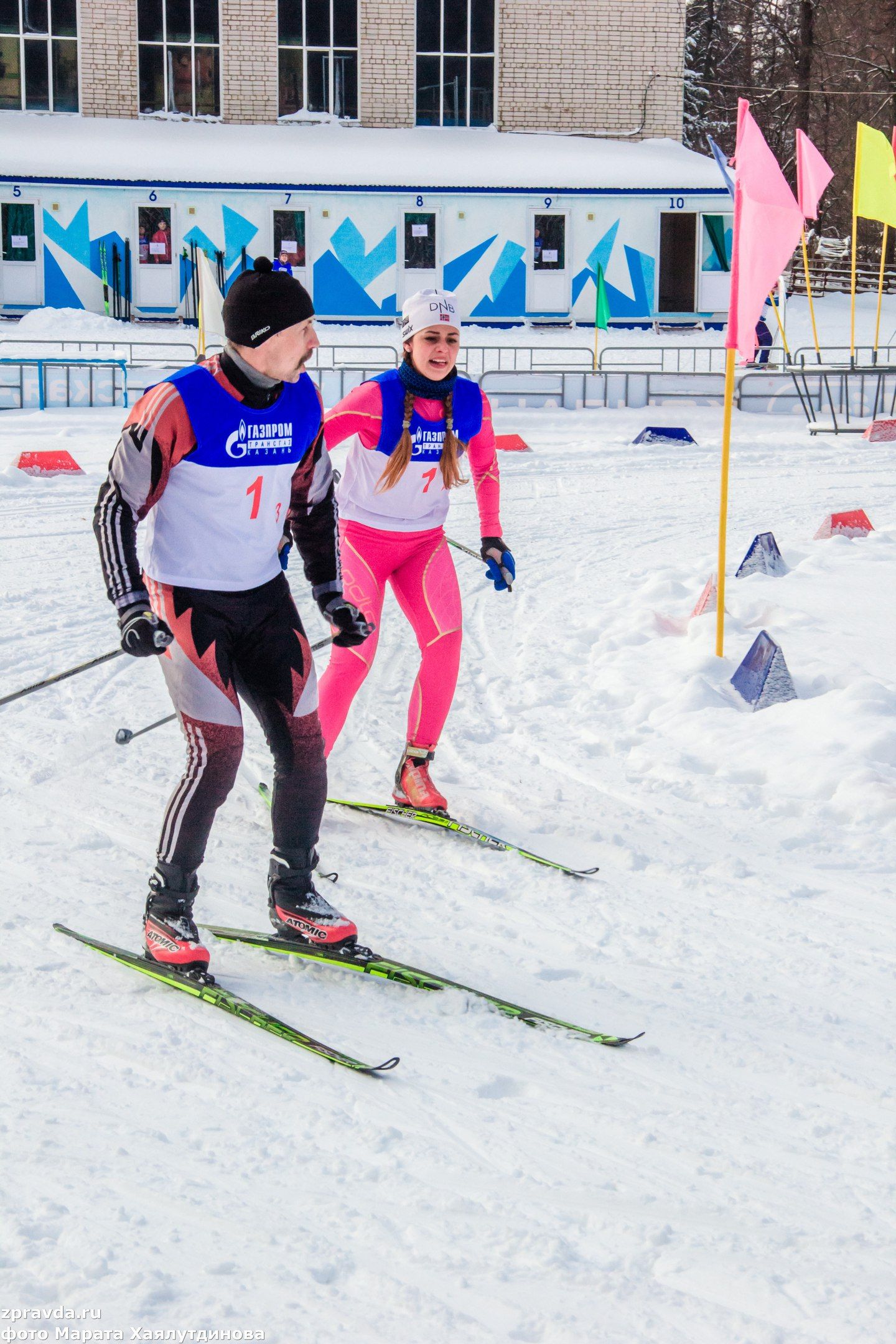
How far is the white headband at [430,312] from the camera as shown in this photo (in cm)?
463

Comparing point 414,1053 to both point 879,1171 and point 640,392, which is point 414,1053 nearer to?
point 879,1171

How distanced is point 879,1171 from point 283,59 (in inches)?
1123

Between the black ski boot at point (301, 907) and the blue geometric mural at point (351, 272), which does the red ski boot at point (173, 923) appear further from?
the blue geometric mural at point (351, 272)

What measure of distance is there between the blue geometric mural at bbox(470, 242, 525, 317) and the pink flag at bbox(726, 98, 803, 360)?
1969 cm

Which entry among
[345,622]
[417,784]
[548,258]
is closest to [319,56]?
[548,258]

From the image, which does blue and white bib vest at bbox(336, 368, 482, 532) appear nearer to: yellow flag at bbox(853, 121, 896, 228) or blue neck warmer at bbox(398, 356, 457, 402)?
blue neck warmer at bbox(398, 356, 457, 402)

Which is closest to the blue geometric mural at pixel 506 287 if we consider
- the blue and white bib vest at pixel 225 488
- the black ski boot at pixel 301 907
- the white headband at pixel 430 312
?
the white headband at pixel 430 312

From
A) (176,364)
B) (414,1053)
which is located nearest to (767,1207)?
(414,1053)

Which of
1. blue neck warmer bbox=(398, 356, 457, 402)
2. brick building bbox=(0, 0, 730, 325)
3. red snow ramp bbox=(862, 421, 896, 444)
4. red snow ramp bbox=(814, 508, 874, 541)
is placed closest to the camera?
blue neck warmer bbox=(398, 356, 457, 402)

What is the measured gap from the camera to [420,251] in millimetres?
25625

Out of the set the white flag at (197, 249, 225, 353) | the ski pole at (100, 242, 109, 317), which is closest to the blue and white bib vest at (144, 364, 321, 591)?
the white flag at (197, 249, 225, 353)

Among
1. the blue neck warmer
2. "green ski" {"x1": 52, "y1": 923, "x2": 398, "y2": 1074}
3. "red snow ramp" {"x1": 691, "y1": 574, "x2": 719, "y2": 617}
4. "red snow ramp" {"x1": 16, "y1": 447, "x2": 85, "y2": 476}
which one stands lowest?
"green ski" {"x1": 52, "y1": 923, "x2": 398, "y2": 1074}

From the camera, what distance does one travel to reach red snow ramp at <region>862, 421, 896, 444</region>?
49.7 ft

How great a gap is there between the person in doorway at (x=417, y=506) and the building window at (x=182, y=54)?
2530 centimetres
